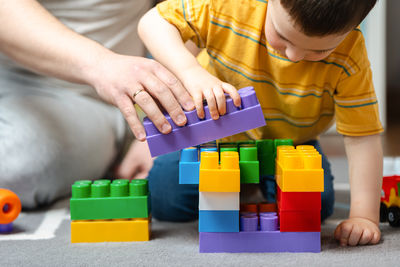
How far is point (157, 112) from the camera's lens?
0.69 meters

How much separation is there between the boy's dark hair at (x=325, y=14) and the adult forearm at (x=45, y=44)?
0.32m

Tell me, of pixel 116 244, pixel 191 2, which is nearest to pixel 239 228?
pixel 116 244

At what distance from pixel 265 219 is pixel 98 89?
1.12 ft

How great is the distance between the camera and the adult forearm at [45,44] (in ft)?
2.60

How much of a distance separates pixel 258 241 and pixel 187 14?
0.43 metres

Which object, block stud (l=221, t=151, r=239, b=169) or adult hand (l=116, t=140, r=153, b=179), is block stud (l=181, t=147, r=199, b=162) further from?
adult hand (l=116, t=140, r=153, b=179)

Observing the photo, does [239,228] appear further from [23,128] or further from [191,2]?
[23,128]

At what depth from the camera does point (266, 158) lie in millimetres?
801

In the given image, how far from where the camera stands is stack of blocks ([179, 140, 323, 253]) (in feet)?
2.23

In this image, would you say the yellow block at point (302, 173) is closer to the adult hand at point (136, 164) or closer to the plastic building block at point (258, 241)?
the plastic building block at point (258, 241)

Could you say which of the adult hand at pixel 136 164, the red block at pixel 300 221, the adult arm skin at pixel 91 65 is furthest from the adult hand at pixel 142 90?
the adult hand at pixel 136 164

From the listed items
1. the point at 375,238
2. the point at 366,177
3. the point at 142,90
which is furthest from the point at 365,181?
the point at 142,90

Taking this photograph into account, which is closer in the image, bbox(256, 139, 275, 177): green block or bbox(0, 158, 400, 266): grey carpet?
bbox(0, 158, 400, 266): grey carpet

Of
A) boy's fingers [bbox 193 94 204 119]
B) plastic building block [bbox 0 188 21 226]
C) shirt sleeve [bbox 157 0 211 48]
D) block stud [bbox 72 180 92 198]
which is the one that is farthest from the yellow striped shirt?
plastic building block [bbox 0 188 21 226]
